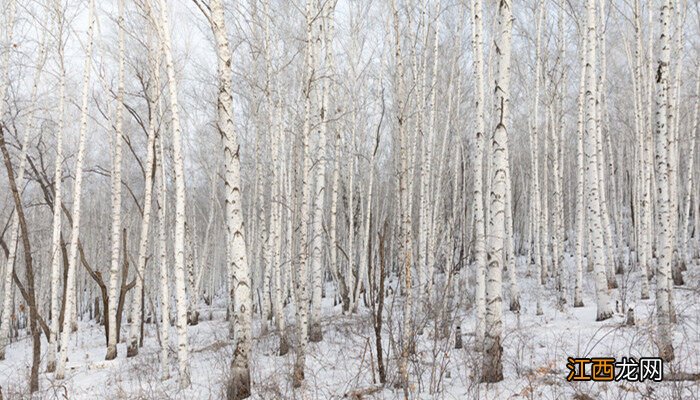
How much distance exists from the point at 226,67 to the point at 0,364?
10.6 metres

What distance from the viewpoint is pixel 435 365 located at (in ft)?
15.6

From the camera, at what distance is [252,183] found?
17.3 metres

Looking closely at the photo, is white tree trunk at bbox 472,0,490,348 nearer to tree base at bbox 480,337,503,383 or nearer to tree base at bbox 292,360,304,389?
tree base at bbox 480,337,503,383

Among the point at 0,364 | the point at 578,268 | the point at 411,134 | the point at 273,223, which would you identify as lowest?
the point at 0,364

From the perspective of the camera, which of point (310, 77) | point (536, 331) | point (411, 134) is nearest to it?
point (310, 77)

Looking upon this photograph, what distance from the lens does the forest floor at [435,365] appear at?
4.46m

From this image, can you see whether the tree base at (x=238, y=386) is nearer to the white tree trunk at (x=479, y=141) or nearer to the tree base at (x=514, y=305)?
the white tree trunk at (x=479, y=141)

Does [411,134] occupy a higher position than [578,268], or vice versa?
[411,134]

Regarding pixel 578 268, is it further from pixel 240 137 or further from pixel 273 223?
pixel 240 137

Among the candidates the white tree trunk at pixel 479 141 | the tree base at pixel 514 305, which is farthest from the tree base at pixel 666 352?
the tree base at pixel 514 305

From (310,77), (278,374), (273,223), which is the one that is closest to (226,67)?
(310,77)

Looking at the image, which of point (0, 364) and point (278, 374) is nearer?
point (278, 374)

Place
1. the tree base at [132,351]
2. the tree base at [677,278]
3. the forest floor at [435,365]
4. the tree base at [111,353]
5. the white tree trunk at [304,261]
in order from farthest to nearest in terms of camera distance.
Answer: the tree base at [677,278], the tree base at [132,351], the tree base at [111,353], the white tree trunk at [304,261], the forest floor at [435,365]

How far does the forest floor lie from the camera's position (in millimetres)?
4457
